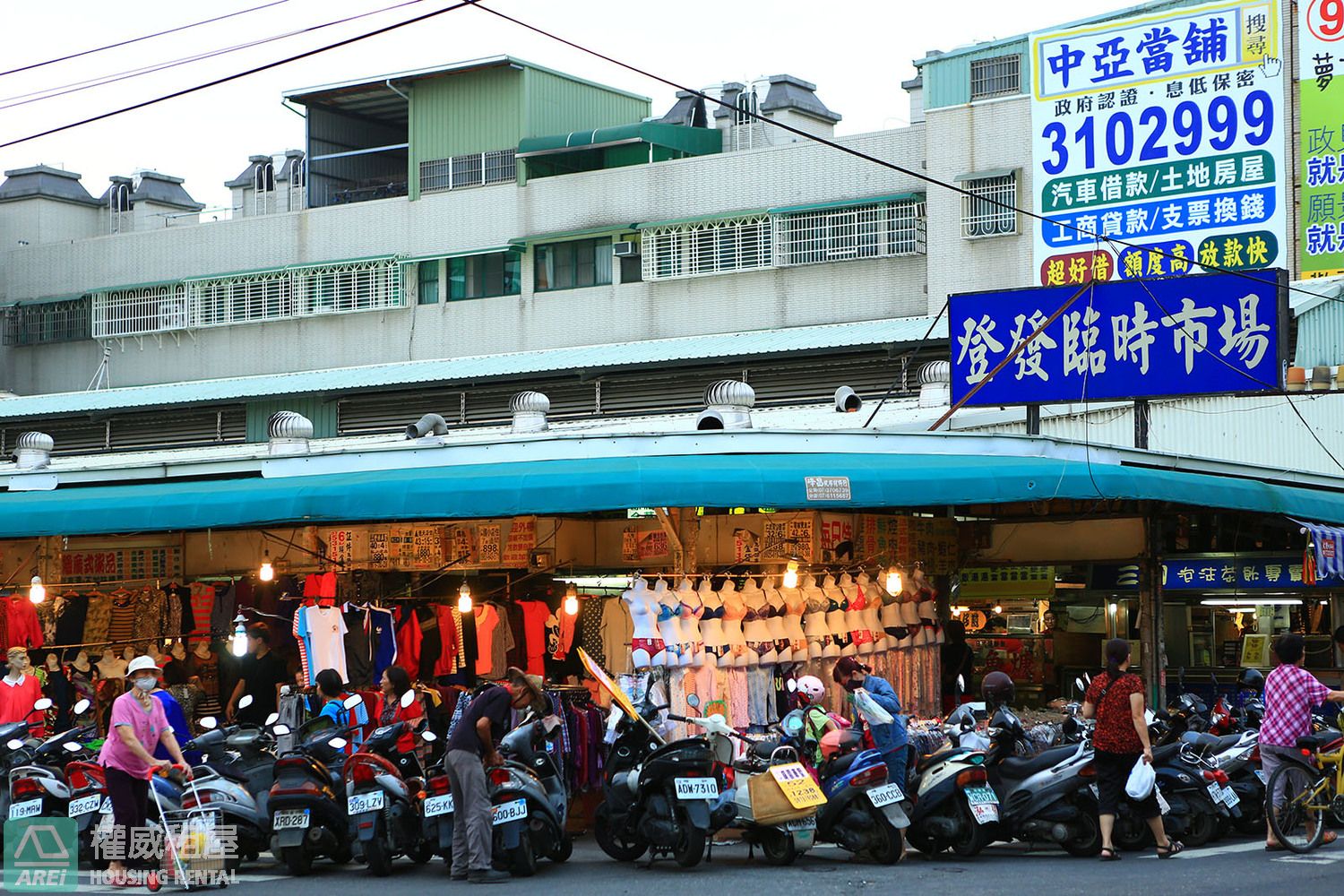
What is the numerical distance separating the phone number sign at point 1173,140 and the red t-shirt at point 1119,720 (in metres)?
15.7

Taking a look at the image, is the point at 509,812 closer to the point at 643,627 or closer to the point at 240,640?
the point at 643,627

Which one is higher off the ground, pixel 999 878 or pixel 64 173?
pixel 64 173

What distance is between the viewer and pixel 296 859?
44.2ft

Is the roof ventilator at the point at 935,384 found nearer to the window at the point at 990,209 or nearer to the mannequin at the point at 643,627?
the window at the point at 990,209

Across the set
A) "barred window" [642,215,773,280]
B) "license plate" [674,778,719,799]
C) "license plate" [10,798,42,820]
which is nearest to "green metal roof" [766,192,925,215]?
"barred window" [642,215,773,280]

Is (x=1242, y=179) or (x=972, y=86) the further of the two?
(x=972, y=86)

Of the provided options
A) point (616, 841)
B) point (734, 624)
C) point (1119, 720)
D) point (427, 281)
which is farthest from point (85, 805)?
point (427, 281)

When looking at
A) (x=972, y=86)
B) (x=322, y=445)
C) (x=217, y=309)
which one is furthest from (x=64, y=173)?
(x=972, y=86)

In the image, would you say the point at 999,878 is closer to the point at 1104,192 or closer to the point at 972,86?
the point at 1104,192

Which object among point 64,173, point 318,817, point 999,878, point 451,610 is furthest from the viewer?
point 64,173

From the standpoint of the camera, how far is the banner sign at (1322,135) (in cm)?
2678

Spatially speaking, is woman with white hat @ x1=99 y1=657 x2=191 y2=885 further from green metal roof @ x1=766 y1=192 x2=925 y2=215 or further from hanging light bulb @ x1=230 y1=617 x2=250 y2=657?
green metal roof @ x1=766 y1=192 x2=925 y2=215

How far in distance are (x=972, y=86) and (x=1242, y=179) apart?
569cm

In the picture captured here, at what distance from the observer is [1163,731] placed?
46.2 ft
